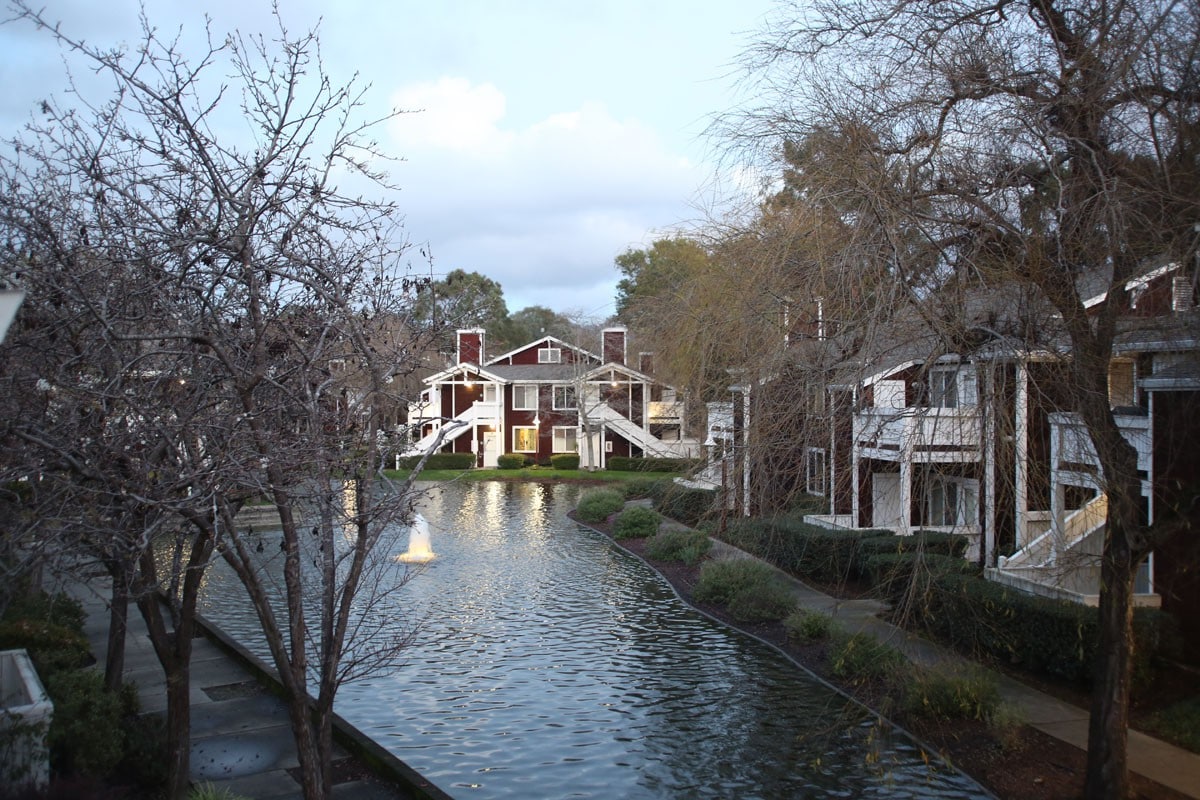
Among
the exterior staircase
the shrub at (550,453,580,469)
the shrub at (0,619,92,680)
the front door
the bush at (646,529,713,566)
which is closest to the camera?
the shrub at (0,619,92,680)

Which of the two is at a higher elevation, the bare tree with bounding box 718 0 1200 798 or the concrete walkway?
the bare tree with bounding box 718 0 1200 798

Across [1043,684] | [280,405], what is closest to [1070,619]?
[1043,684]

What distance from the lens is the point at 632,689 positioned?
40.0ft

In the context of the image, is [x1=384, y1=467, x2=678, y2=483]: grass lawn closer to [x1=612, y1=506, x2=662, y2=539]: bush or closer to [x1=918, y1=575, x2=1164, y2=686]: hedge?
[x1=612, y1=506, x2=662, y2=539]: bush

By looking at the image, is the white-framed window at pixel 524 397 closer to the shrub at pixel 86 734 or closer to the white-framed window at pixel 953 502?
the white-framed window at pixel 953 502

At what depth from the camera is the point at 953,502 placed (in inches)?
589

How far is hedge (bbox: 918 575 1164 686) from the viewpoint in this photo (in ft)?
35.2

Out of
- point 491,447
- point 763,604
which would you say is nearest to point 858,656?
point 763,604

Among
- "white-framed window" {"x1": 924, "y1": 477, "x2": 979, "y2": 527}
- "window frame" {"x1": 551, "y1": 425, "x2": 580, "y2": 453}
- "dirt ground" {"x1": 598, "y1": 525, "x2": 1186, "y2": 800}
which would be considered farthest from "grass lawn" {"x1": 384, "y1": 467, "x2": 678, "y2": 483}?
"dirt ground" {"x1": 598, "y1": 525, "x2": 1186, "y2": 800}

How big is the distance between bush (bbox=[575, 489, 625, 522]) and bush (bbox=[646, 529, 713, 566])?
6.07 m

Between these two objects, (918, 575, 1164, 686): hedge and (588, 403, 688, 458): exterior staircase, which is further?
(588, 403, 688, 458): exterior staircase

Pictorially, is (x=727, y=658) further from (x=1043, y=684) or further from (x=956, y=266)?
(x=956, y=266)

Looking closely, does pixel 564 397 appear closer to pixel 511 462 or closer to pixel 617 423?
pixel 617 423

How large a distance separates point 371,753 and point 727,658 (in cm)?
617
